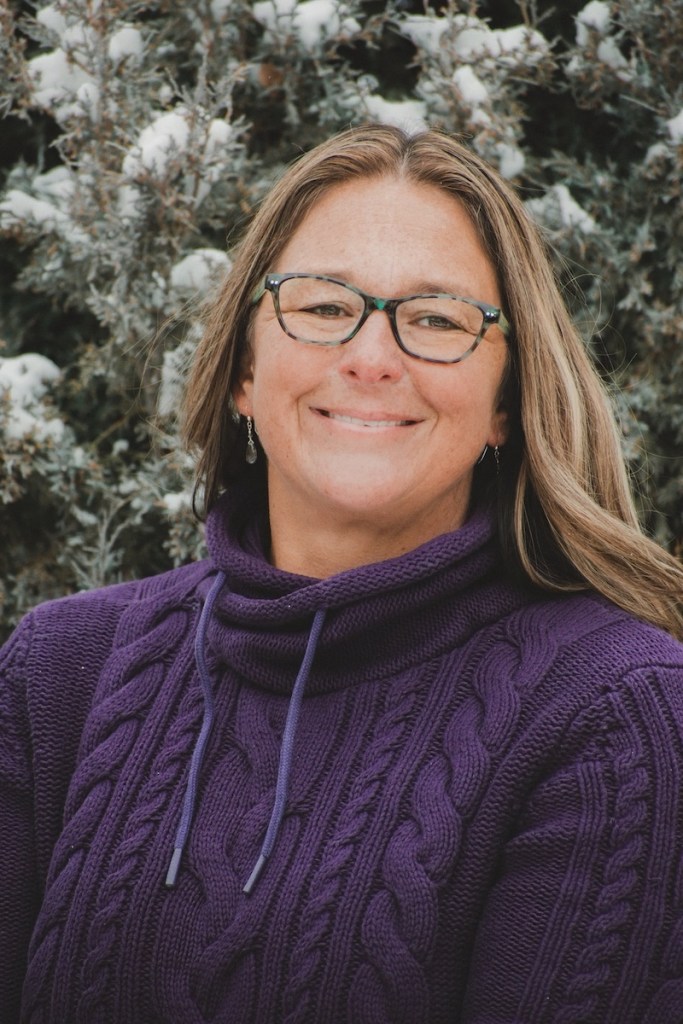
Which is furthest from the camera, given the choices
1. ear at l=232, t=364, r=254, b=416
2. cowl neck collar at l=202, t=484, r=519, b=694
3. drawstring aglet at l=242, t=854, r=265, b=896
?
ear at l=232, t=364, r=254, b=416

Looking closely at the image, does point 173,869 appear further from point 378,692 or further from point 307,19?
point 307,19

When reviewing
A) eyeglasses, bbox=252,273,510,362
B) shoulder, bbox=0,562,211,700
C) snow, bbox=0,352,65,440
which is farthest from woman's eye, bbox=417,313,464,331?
snow, bbox=0,352,65,440

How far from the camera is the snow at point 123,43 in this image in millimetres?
2873

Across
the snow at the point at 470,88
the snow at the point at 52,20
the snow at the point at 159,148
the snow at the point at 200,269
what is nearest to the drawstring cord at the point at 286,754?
the snow at the point at 200,269

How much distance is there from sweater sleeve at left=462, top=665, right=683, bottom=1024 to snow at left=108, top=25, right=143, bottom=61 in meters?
2.11

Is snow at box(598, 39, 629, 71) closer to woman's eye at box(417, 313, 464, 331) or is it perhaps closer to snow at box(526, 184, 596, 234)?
snow at box(526, 184, 596, 234)

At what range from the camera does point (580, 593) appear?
1882mm

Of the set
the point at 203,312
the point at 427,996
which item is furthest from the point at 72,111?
the point at 427,996

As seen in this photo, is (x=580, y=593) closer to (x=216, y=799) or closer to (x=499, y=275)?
(x=499, y=275)

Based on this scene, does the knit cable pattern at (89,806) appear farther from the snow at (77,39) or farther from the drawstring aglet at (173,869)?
the snow at (77,39)

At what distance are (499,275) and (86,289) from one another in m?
1.42

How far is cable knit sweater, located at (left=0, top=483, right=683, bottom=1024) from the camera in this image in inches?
60.9

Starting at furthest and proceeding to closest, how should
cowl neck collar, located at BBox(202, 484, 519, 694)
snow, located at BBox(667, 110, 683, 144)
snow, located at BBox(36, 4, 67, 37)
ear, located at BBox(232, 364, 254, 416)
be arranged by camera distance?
snow, located at BBox(36, 4, 67, 37) → snow, located at BBox(667, 110, 683, 144) → ear, located at BBox(232, 364, 254, 416) → cowl neck collar, located at BBox(202, 484, 519, 694)

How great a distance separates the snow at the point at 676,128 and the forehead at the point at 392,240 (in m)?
0.99
